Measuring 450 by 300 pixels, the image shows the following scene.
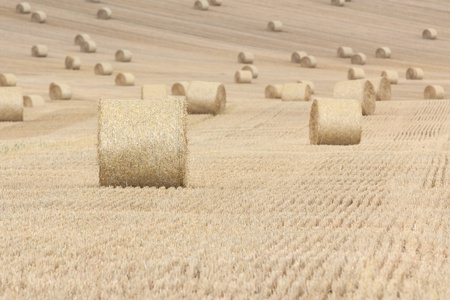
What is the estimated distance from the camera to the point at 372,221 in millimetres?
6914

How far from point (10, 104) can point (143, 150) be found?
1274 cm

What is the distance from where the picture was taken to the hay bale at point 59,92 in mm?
27344

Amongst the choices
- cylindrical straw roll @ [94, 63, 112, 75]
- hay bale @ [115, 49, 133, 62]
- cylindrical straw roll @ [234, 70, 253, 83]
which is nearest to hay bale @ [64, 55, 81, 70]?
cylindrical straw roll @ [94, 63, 112, 75]

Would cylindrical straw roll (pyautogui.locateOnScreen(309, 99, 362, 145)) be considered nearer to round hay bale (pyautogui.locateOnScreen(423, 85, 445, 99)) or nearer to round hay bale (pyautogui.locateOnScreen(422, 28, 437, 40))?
round hay bale (pyautogui.locateOnScreen(423, 85, 445, 99))

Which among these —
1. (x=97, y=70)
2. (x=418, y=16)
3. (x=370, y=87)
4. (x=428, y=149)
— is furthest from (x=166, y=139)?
(x=418, y=16)

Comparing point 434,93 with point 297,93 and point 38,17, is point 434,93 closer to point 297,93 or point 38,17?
point 297,93

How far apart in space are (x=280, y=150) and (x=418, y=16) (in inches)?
1651

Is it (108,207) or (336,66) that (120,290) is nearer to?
(108,207)

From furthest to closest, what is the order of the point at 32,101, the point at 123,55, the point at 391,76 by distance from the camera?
the point at 123,55 → the point at 391,76 → the point at 32,101

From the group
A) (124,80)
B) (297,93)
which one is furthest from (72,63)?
(297,93)

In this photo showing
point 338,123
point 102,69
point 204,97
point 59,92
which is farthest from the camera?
point 102,69

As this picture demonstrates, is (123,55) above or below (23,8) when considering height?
below

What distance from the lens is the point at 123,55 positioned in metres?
38.8

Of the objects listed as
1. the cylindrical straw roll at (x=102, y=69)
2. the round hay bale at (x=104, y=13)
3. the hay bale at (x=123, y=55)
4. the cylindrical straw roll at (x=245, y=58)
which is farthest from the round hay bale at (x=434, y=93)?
the round hay bale at (x=104, y=13)
